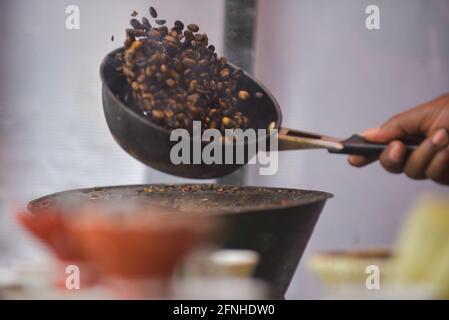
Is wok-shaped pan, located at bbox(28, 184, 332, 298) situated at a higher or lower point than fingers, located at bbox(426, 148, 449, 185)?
lower

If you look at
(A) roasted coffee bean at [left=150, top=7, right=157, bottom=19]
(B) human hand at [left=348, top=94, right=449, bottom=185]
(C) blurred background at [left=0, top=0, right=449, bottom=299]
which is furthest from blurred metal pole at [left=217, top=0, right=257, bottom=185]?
(B) human hand at [left=348, top=94, right=449, bottom=185]

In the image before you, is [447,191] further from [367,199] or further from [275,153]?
[275,153]

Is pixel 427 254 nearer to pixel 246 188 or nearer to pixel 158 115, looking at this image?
pixel 246 188

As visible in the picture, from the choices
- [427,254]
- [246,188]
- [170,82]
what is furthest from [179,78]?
[427,254]

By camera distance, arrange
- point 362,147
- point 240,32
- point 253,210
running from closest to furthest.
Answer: point 253,210 < point 362,147 < point 240,32

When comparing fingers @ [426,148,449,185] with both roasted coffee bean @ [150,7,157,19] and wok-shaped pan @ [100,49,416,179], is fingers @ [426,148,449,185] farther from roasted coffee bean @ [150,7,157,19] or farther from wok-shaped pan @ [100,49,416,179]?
roasted coffee bean @ [150,7,157,19]
